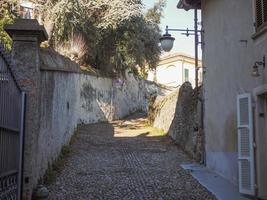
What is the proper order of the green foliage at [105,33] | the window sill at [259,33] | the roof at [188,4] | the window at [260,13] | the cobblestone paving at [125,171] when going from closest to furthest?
the window sill at [259,33] < the window at [260,13] < the cobblestone paving at [125,171] < the roof at [188,4] < the green foliage at [105,33]

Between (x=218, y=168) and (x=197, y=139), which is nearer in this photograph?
(x=218, y=168)

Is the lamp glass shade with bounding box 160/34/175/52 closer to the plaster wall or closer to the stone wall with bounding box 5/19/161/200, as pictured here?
the plaster wall

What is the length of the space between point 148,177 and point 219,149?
6.67 ft

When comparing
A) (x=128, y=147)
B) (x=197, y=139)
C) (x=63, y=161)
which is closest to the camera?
(x=63, y=161)

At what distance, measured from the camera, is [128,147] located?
53.1 feet

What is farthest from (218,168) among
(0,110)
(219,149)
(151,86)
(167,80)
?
(167,80)

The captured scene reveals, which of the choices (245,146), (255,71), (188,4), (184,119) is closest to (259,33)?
(255,71)

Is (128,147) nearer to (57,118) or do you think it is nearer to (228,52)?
(57,118)

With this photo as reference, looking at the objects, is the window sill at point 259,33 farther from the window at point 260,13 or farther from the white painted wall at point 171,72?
the white painted wall at point 171,72

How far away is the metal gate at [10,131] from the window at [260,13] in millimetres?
4604

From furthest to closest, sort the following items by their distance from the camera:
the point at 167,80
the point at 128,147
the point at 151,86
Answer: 1. the point at 167,80
2. the point at 151,86
3. the point at 128,147

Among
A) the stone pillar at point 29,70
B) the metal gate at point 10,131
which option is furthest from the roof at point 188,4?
the metal gate at point 10,131

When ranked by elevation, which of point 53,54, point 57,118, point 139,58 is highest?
point 139,58

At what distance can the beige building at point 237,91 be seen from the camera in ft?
28.6
